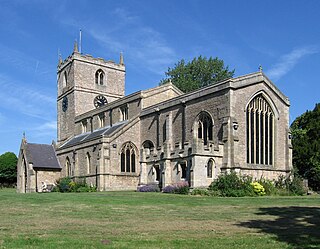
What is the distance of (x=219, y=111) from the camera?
3522 centimetres

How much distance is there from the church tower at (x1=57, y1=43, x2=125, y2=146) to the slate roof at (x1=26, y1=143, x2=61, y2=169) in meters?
5.57

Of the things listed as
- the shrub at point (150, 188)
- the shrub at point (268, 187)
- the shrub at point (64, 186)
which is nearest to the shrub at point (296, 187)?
the shrub at point (268, 187)

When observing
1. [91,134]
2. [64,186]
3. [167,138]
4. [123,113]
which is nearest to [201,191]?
[167,138]

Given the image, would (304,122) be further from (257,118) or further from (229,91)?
(229,91)

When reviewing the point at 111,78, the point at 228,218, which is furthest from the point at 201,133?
the point at 111,78

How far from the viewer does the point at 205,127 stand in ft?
122

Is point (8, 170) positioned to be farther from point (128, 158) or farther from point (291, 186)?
point (291, 186)

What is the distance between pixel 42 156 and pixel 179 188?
24.7m

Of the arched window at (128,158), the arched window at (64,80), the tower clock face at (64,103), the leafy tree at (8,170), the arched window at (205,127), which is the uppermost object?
the arched window at (64,80)

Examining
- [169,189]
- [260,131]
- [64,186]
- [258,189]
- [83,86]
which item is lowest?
[64,186]

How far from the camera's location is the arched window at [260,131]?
117ft

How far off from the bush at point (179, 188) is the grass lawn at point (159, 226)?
11.7 metres

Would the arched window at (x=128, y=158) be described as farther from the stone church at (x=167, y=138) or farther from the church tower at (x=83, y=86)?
the church tower at (x=83, y=86)

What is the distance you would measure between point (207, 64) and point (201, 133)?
1241 inches
